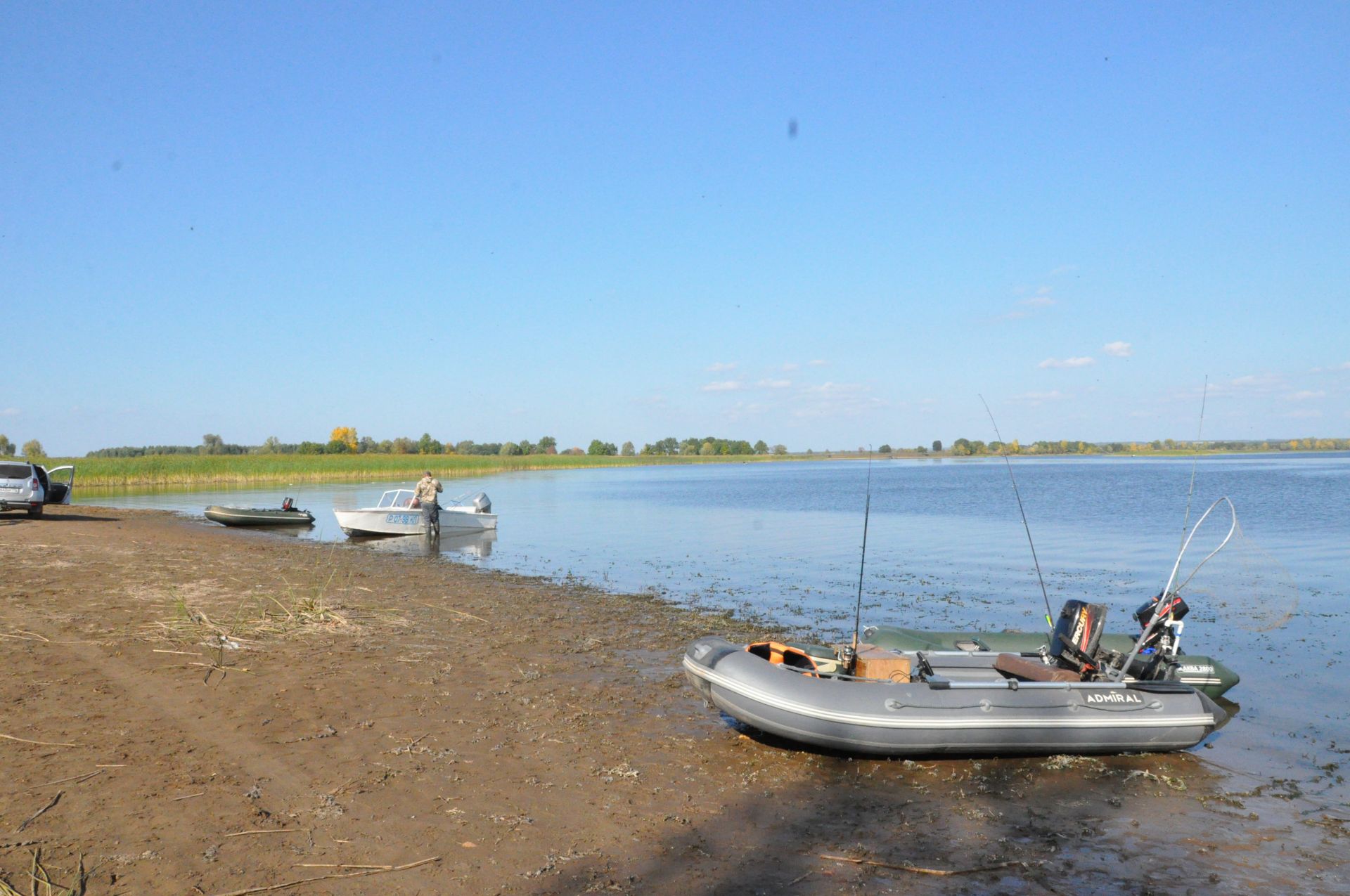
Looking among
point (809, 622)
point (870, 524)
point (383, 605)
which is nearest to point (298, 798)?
point (383, 605)

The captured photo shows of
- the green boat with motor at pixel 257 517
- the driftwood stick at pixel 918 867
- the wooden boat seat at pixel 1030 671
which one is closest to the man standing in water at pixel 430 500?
the green boat with motor at pixel 257 517

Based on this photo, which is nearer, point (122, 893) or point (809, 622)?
point (122, 893)

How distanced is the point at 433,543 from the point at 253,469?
3602 centimetres

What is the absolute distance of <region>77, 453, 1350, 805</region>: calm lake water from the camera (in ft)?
27.5

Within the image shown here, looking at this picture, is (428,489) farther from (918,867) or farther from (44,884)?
(918,867)

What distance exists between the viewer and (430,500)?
22.5 metres

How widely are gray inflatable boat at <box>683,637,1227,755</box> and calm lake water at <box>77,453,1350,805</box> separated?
27.1 inches

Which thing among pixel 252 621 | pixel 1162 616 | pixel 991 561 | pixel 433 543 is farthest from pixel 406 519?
pixel 1162 616

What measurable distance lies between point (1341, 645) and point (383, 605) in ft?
39.1

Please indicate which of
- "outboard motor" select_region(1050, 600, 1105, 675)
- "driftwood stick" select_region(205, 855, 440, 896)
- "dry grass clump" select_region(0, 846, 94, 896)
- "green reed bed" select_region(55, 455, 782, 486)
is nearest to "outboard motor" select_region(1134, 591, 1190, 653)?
"outboard motor" select_region(1050, 600, 1105, 675)

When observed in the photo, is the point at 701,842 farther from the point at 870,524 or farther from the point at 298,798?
the point at 870,524

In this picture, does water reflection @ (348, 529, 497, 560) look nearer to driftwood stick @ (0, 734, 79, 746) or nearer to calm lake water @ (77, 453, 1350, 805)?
calm lake water @ (77, 453, 1350, 805)

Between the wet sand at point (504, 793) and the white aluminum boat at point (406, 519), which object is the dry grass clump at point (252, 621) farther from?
the white aluminum boat at point (406, 519)

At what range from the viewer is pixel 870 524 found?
26.8 metres
